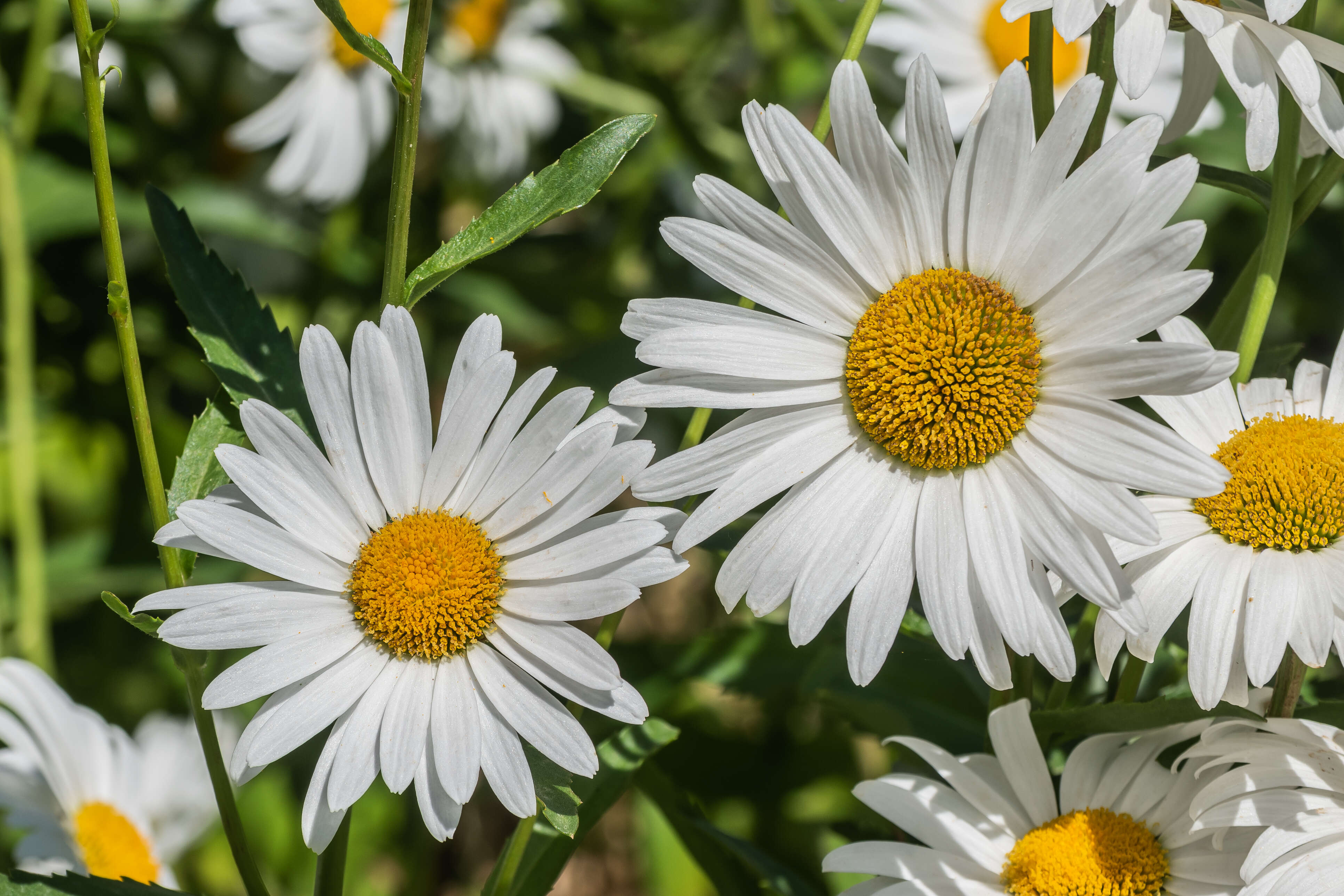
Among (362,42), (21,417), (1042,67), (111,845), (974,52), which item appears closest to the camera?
(362,42)

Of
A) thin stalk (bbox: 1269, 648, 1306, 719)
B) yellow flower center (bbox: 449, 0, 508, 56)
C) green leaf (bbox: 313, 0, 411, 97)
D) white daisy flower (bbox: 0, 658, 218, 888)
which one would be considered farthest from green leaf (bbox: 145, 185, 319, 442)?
yellow flower center (bbox: 449, 0, 508, 56)

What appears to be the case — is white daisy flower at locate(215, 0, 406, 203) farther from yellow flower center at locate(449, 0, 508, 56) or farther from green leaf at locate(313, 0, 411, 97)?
green leaf at locate(313, 0, 411, 97)

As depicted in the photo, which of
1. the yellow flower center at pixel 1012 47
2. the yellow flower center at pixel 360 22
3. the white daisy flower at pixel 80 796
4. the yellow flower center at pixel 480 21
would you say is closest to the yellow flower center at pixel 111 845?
the white daisy flower at pixel 80 796

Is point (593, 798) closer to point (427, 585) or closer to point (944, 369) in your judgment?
point (427, 585)

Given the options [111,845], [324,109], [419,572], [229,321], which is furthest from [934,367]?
[324,109]

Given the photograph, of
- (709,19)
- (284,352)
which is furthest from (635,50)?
(284,352)

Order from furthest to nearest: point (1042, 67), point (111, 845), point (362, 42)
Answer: point (111, 845), point (1042, 67), point (362, 42)

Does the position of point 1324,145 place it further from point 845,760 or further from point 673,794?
point 845,760
